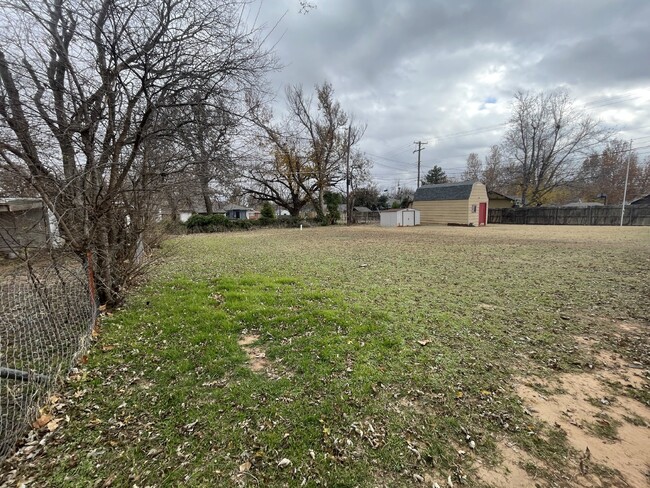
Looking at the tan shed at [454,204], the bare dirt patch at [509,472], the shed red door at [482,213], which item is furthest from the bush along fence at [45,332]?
the shed red door at [482,213]

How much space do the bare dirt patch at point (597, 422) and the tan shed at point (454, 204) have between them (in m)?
22.4

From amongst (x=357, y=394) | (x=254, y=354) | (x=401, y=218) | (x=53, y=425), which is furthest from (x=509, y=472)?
(x=401, y=218)

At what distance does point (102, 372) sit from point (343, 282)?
12.5ft

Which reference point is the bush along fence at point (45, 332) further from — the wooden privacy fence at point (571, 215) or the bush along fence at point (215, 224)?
the wooden privacy fence at point (571, 215)

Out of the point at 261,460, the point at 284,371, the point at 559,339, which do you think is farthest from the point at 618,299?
the point at 261,460

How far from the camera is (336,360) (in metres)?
2.80

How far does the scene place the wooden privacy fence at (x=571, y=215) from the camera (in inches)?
858

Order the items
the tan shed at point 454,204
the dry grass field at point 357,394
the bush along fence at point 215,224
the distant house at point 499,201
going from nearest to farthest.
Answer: the dry grass field at point 357,394
the bush along fence at point 215,224
the tan shed at point 454,204
the distant house at point 499,201

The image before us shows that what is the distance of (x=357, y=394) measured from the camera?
2.33m

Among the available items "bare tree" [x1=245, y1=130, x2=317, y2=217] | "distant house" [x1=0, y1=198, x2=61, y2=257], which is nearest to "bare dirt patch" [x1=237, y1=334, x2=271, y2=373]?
"distant house" [x1=0, y1=198, x2=61, y2=257]

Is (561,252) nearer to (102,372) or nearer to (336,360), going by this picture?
(336,360)

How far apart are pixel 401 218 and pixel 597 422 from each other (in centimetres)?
2309

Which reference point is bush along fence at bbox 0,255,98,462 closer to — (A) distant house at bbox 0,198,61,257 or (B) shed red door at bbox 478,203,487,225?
(A) distant house at bbox 0,198,61,257

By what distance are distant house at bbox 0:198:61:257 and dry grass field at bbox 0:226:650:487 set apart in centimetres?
125
